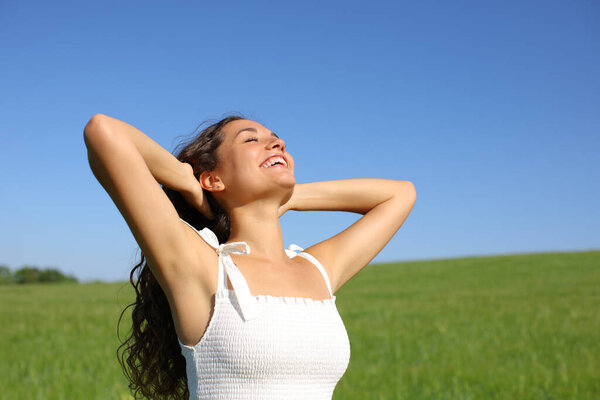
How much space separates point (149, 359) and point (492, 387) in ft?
15.1

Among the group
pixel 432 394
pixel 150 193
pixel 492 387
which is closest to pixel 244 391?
pixel 150 193

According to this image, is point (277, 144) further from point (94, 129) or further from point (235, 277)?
point (94, 129)

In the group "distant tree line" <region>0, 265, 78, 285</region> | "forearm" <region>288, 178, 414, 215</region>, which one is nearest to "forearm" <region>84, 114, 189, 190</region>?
"forearm" <region>288, 178, 414, 215</region>

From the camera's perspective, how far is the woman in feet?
6.83

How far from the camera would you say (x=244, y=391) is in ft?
7.05

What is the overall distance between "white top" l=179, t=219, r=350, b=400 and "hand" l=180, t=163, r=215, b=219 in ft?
1.36

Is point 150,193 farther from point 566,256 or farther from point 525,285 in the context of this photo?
point 566,256

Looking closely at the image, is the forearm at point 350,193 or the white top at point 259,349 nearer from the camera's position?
the white top at point 259,349

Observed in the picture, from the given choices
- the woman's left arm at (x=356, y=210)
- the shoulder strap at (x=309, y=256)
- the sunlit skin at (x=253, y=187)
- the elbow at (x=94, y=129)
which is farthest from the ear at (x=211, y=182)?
the elbow at (x=94, y=129)

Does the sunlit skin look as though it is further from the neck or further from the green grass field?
the green grass field

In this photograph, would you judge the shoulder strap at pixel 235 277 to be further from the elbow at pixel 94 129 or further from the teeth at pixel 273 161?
the elbow at pixel 94 129

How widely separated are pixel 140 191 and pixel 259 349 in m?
0.80

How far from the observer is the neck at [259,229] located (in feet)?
8.45

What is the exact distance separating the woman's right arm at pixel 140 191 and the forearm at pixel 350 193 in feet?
3.39
